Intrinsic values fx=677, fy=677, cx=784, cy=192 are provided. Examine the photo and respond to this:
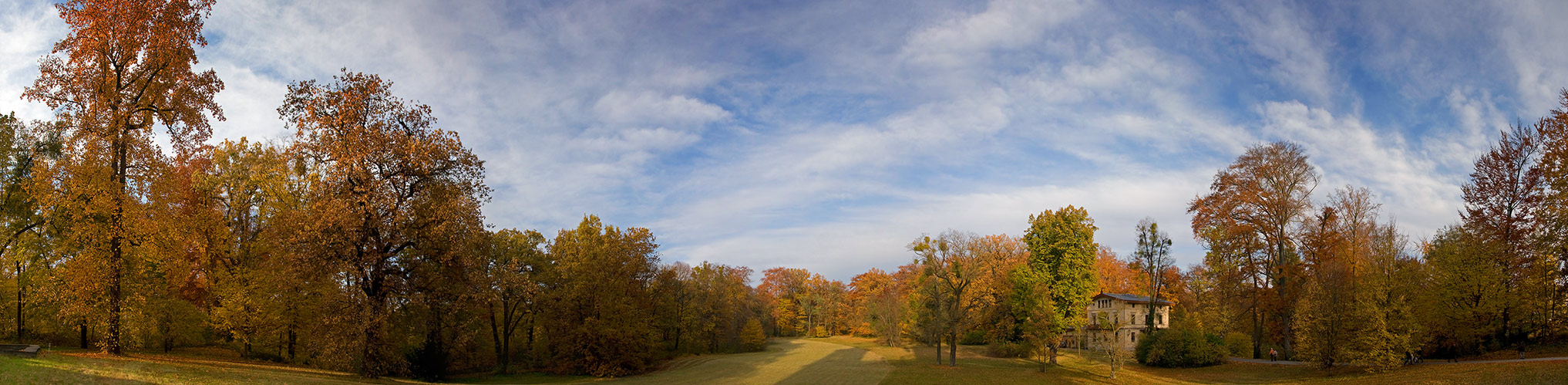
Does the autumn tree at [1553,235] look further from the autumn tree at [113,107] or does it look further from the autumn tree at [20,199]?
the autumn tree at [20,199]

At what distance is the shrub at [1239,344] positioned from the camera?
4331 cm

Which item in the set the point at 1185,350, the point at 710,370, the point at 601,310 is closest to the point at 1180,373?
the point at 1185,350

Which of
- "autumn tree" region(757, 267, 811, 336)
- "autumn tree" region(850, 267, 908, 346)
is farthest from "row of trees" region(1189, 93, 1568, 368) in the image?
"autumn tree" region(757, 267, 811, 336)

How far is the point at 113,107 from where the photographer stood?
1922cm

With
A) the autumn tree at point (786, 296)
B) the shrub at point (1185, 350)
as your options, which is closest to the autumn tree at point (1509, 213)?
the shrub at point (1185, 350)

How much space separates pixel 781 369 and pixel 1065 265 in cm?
1958

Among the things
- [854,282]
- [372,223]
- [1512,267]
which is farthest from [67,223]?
[854,282]

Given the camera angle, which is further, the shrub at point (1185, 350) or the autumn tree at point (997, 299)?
the autumn tree at point (997, 299)

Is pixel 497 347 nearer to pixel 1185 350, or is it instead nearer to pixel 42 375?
pixel 42 375

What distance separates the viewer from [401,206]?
22047 millimetres

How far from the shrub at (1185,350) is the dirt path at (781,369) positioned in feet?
52.0

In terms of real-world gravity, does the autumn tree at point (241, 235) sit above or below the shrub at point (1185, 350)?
above

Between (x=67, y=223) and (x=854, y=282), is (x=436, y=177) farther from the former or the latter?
(x=854, y=282)

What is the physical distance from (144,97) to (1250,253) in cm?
5153
